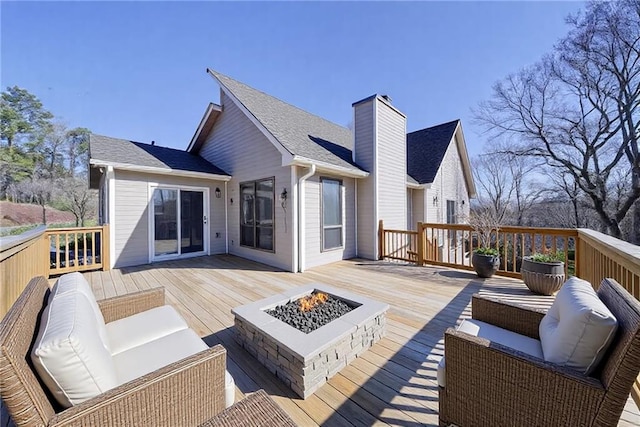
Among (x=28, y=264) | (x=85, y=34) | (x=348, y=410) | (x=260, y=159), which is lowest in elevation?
(x=348, y=410)

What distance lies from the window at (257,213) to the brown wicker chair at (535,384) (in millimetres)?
5390

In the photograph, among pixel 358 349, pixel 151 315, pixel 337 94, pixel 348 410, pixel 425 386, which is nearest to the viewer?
pixel 348 410

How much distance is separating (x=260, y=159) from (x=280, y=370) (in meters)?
5.58

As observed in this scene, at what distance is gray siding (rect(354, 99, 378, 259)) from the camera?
7.20 meters

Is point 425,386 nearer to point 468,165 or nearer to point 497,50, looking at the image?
point 497,50

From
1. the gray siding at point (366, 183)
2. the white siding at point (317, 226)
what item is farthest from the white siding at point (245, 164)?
the gray siding at point (366, 183)

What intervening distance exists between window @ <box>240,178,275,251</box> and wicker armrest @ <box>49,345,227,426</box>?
507 cm

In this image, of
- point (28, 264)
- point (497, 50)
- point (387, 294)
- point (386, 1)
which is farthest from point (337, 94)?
point (28, 264)

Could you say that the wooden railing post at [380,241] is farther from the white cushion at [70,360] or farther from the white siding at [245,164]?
the white cushion at [70,360]

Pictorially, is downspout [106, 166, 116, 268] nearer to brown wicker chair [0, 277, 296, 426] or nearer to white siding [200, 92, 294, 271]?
white siding [200, 92, 294, 271]

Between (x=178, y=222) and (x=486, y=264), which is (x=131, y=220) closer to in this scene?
(x=178, y=222)

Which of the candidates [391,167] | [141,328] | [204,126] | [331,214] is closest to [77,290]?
[141,328]

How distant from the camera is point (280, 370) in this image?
2.24 metres

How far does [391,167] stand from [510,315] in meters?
6.21
